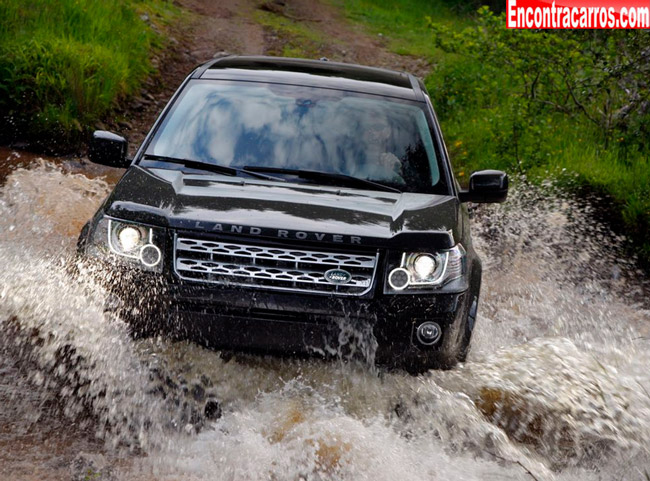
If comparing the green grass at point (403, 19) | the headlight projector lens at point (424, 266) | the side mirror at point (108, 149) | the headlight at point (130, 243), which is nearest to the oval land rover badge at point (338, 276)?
the headlight projector lens at point (424, 266)

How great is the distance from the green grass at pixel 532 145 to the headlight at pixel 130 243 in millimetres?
4952

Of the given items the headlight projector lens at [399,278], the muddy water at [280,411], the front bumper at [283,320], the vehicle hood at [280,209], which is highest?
the vehicle hood at [280,209]

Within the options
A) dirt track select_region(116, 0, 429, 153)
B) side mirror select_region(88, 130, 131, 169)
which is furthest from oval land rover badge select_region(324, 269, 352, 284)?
dirt track select_region(116, 0, 429, 153)

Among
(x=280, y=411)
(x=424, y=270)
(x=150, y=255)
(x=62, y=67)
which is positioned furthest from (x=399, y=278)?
(x=62, y=67)

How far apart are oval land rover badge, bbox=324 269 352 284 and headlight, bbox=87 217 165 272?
71cm

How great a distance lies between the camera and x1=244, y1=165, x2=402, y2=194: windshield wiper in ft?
14.1

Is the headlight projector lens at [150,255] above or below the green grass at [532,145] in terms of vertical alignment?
below

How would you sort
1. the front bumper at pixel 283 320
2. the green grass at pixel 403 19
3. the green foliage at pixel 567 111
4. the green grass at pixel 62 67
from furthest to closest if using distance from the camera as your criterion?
the green grass at pixel 403 19 → the green grass at pixel 62 67 → the green foliage at pixel 567 111 → the front bumper at pixel 283 320

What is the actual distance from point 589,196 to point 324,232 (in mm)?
5184

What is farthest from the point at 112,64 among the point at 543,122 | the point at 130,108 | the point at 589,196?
the point at 589,196

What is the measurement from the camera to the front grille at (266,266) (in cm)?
355

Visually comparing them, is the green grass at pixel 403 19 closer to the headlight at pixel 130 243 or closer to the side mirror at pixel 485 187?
the side mirror at pixel 485 187

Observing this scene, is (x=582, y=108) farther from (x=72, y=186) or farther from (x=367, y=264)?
(x=367, y=264)

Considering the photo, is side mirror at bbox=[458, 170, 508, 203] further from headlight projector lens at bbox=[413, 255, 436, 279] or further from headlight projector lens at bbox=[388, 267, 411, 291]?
headlight projector lens at bbox=[388, 267, 411, 291]
